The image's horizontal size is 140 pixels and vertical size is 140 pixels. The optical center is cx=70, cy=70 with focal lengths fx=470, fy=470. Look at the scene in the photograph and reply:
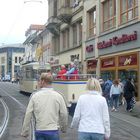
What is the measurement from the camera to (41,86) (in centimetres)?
682

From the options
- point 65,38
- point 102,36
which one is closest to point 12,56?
point 65,38

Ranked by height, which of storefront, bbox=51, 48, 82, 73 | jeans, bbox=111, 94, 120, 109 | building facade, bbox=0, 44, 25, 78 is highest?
building facade, bbox=0, 44, 25, 78

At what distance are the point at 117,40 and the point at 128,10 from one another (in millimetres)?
2377

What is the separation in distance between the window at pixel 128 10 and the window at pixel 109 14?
6.03ft

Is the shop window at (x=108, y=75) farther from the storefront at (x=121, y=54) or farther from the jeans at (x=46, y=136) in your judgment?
the jeans at (x=46, y=136)

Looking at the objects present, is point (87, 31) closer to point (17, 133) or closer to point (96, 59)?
point (96, 59)

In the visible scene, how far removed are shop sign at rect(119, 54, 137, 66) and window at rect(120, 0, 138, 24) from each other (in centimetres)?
259

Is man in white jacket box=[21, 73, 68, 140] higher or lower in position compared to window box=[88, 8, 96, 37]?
lower

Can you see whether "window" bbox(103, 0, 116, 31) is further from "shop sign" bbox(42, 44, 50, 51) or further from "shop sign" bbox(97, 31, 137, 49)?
"shop sign" bbox(42, 44, 50, 51)

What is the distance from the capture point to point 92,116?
6762mm

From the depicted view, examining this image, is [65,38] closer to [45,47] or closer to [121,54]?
[45,47]

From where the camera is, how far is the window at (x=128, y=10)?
31656mm

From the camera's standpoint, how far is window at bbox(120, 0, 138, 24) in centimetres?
3166

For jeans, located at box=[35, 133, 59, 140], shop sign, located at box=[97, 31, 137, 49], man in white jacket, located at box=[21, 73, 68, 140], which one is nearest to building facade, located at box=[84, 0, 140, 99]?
shop sign, located at box=[97, 31, 137, 49]
